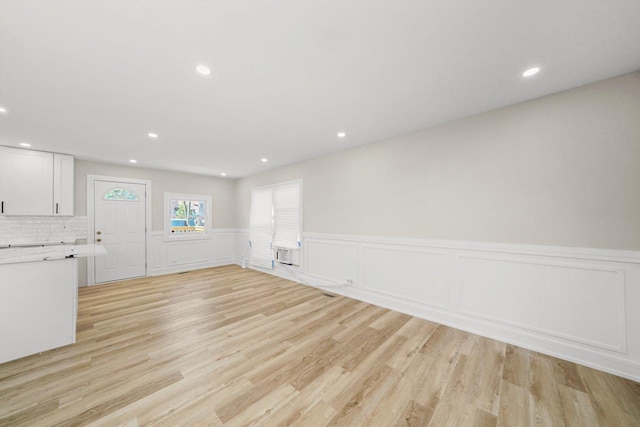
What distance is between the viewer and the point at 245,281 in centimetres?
492

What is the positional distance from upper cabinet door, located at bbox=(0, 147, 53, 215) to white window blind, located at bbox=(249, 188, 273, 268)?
3775 millimetres

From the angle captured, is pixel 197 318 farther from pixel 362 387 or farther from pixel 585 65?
pixel 585 65

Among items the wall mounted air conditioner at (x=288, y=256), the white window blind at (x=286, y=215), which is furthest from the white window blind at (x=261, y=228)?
the wall mounted air conditioner at (x=288, y=256)

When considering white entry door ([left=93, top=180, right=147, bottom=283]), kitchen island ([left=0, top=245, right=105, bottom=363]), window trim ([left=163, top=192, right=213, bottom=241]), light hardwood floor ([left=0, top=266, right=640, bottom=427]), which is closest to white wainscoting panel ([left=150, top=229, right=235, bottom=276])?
window trim ([left=163, top=192, right=213, bottom=241])

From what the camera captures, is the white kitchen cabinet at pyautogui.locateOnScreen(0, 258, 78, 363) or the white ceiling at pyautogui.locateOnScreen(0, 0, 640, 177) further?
the white kitchen cabinet at pyautogui.locateOnScreen(0, 258, 78, 363)

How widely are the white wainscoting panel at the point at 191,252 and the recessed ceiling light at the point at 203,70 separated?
5.00m

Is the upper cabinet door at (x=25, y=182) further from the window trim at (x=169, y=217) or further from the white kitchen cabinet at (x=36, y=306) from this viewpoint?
the white kitchen cabinet at (x=36, y=306)

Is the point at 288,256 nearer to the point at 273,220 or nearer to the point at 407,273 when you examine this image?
the point at 273,220

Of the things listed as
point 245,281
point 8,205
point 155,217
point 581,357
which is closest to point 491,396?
point 581,357

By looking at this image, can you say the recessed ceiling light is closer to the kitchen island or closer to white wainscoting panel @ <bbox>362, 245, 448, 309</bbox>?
the kitchen island

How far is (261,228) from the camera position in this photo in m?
5.87

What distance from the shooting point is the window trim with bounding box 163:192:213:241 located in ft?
18.6

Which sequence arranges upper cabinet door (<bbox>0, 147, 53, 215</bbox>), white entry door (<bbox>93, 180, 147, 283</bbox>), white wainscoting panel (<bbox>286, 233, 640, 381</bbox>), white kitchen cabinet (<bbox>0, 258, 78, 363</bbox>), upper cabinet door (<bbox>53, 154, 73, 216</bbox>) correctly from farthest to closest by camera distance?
1. white entry door (<bbox>93, 180, 147, 283</bbox>)
2. upper cabinet door (<bbox>53, 154, 73, 216</bbox>)
3. upper cabinet door (<bbox>0, 147, 53, 215</bbox>)
4. white kitchen cabinet (<bbox>0, 258, 78, 363</bbox>)
5. white wainscoting panel (<bbox>286, 233, 640, 381</bbox>)

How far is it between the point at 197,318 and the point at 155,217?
3678mm
